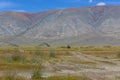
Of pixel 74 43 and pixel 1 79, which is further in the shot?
pixel 74 43

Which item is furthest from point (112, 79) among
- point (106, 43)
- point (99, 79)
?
point (106, 43)

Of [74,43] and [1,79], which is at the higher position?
[74,43]

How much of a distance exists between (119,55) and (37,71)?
4847cm

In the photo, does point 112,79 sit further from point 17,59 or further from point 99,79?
point 17,59

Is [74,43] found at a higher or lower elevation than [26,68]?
higher

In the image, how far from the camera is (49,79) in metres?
24.8

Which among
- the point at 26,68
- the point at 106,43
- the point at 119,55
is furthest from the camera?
the point at 106,43

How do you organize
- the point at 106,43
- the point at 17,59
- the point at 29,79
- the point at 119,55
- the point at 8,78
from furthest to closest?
the point at 106,43, the point at 119,55, the point at 17,59, the point at 29,79, the point at 8,78

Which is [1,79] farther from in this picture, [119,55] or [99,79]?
[119,55]

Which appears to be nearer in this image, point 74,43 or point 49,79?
point 49,79

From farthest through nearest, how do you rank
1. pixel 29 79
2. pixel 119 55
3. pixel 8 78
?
pixel 119 55
pixel 29 79
pixel 8 78

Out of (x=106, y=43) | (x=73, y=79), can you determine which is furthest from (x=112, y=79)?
(x=106, y=43)

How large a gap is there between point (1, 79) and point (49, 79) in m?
3.49

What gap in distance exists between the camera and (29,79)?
81.4 feet
